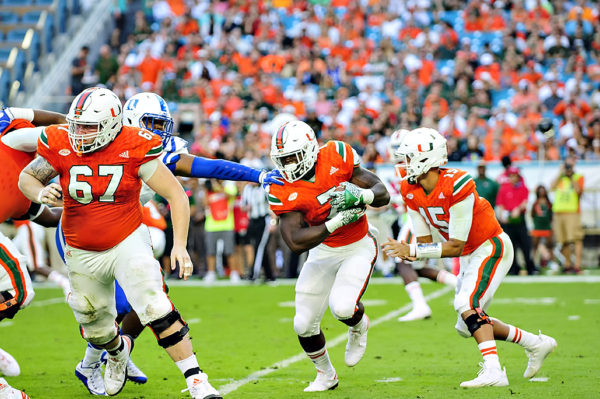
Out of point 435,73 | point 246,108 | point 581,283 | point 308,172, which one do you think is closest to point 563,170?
point 581,283

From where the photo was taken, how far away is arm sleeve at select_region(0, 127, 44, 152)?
5.70 metres

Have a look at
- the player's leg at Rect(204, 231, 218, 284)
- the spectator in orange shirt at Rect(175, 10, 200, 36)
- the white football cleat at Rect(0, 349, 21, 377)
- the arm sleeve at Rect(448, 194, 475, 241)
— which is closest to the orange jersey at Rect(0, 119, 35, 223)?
the white football cleat at Rect(0, 349, 21, 377)

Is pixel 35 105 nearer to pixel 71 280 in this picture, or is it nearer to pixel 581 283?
pixel 581 283

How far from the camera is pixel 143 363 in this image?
7016mm

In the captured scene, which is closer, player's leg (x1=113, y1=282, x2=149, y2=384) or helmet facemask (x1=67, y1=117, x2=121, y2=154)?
helmet facemask (x1=67, y1=117, x2=121, y2=154)

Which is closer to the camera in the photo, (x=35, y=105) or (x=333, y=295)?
(x=333, y=295)

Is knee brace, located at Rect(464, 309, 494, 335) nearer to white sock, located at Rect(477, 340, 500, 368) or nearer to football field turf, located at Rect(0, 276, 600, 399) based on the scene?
white sock, located at Rect(477, 340, 500, 368)

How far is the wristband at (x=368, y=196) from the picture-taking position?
5.69m

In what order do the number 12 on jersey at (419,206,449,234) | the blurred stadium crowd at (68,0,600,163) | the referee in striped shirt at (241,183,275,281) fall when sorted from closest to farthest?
the number 12 on jersey at (419,206,449,234), the referee in striped shirt at (241,183,275,281), the blurred stadium crowd at (68,0,600,163)

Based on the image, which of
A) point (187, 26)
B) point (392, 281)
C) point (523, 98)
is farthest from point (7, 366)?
point (187, 26)

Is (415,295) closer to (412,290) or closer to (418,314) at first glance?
(412,290)

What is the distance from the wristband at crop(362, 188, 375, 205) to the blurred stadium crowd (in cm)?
917

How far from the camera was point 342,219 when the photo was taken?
5688 mm

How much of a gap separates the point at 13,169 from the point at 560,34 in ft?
46.2
